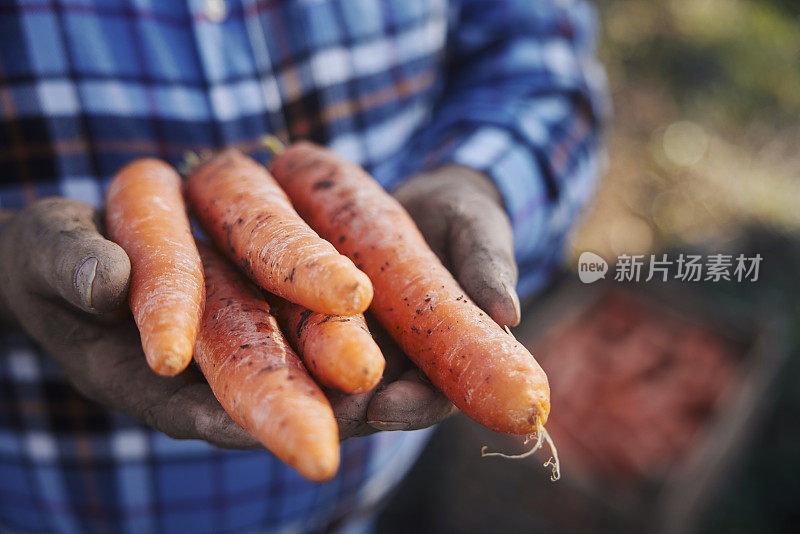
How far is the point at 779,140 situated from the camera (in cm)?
366

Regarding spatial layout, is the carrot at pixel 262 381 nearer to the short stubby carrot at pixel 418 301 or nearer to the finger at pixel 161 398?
the finger at pixel 161 398

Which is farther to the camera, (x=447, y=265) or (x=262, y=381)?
(x=447, y=265)

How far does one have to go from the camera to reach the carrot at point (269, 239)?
0.80 meters

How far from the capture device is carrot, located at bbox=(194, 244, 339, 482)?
0.72 meters

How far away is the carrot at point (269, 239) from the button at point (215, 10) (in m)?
0.28

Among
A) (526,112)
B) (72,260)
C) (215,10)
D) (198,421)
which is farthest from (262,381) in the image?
(526,112)

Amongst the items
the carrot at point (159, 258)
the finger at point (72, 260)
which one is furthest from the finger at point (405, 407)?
Answer: the finger at point (72, 260)

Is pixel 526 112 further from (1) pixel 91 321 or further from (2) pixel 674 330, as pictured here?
(2) pixel 674 330

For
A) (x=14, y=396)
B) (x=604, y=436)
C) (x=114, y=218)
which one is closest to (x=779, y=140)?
(x=604, y=436)

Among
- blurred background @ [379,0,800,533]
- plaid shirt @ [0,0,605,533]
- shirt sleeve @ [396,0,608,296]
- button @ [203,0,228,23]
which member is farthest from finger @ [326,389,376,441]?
blurred background @ [379,0,800,533]

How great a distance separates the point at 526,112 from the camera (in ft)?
4.89

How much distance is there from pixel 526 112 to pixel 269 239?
2.99ft

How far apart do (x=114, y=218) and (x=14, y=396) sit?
1.69 ft

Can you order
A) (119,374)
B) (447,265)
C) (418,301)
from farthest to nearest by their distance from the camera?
(447,265) < (418,301) < (119,374)
